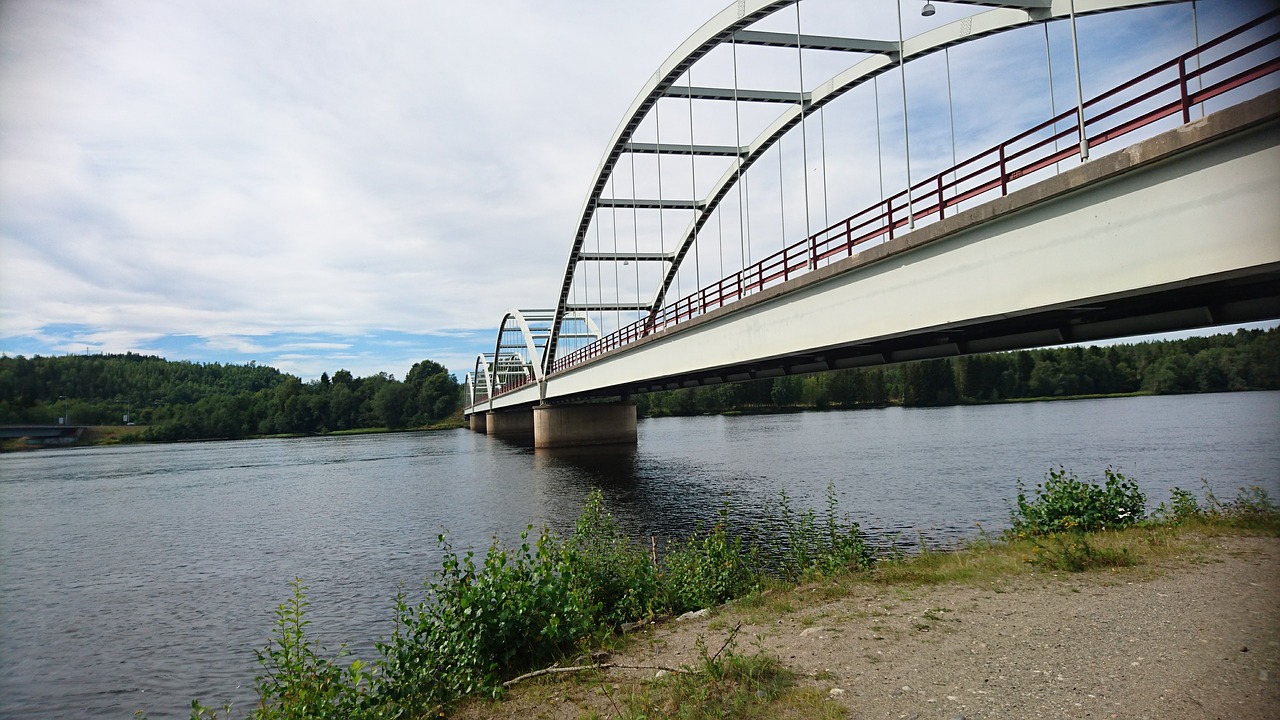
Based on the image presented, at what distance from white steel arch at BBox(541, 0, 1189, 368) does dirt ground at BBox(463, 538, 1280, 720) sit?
8.99 meters

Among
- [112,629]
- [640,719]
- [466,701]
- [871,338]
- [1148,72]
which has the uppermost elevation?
[1148,72]

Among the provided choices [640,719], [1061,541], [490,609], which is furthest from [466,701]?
[1061,541]

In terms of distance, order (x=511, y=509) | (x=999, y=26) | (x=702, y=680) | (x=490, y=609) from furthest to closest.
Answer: (x=511, y=509) < (x=999, y=26) < (x=490, y=609) < (x=702, y=680)

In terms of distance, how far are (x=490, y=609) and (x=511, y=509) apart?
764 inches

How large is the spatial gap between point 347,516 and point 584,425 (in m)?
32.8

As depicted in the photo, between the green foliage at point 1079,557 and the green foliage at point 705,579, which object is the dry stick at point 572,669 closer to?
the green foliage at point 705,579

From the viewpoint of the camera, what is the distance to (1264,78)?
776cm

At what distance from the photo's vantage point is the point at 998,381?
11819 centimetres

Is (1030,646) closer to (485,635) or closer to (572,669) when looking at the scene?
(572,669)

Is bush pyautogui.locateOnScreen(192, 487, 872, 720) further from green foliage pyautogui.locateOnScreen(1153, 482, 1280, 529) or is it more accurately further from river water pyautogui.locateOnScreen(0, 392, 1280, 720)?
green foliage pyautogui.locateOnScreen(1153, 482, 1280, 529)

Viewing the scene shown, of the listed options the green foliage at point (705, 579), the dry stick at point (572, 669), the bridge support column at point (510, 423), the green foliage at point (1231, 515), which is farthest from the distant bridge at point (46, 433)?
the green foliage at point (1231, 515)

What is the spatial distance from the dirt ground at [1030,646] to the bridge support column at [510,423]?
313 ft

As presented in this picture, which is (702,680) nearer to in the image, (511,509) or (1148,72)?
(1148,72)

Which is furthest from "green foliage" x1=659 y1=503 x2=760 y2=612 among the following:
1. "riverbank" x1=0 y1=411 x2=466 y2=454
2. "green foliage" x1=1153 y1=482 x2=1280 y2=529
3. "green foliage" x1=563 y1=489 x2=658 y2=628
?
"riverbank" x1=0 y1=411 x2=466 y2=454
